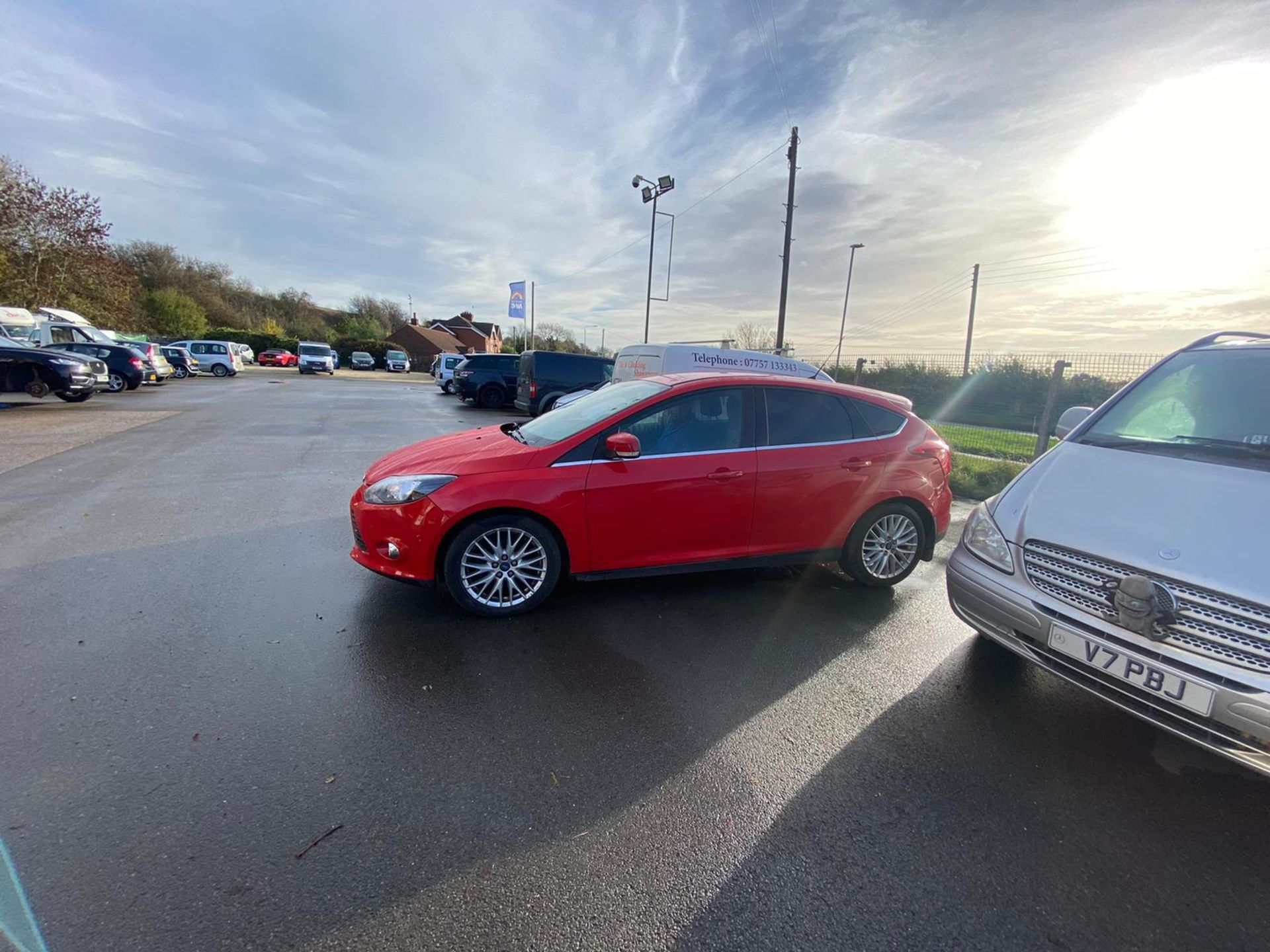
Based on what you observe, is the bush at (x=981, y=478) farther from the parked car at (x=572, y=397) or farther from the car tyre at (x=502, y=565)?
the car tyre at (x=502, y=565)

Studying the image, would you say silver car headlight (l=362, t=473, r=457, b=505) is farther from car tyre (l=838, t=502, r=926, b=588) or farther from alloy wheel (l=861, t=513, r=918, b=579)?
alloy wheel (l=861, t=513, r=918, b=579)

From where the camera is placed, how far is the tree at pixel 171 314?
46531mm

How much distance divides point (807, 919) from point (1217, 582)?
199 centimetres

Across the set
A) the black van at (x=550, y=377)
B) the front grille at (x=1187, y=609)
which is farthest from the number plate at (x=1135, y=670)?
the black van at (x=550, y=377)

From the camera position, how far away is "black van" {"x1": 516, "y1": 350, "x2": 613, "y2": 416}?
1491 cm

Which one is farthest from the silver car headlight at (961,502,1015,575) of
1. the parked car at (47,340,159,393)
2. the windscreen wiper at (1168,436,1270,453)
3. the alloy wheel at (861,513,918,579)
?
the parked car at (47,340,159,393)

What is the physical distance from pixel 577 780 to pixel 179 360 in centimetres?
3297

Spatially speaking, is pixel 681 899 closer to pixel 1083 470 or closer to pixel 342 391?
pixel 1083 470

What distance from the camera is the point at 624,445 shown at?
3.55 m

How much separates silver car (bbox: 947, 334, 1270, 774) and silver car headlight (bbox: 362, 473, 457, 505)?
310 centimetres

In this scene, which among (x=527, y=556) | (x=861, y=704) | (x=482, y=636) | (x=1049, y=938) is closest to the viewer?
(x=1049, y=938)

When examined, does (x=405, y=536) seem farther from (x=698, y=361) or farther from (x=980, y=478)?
(x=980, y=478)

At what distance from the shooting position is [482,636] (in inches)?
134

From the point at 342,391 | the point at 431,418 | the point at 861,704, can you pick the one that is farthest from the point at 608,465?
the point at 342,391
